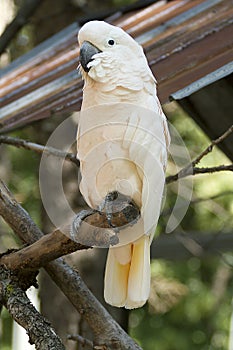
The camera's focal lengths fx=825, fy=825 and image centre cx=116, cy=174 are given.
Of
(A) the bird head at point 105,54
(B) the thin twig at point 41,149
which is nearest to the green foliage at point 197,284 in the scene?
(B) the thin twig at point 41,149

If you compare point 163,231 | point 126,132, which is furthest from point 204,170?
point 163,231

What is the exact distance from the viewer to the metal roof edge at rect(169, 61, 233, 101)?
288 cm

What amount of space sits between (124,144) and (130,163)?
7cm

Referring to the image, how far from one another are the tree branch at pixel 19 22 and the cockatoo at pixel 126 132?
7.48ft

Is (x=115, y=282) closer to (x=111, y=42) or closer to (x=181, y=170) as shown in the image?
(x=181, y=170)

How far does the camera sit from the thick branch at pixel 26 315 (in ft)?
8.76

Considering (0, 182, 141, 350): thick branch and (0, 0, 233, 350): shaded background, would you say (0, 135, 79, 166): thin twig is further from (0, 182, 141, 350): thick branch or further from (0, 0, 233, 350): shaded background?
(0, 0, 233, 350): shaded background

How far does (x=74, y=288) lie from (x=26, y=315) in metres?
0.36

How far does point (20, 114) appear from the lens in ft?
11.8

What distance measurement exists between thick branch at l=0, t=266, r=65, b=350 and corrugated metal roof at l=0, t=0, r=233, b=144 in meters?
0.80

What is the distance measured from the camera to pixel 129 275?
2.74 m

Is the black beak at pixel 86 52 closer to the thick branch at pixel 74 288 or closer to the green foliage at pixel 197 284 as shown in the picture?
the thick branch at pixel 74 288

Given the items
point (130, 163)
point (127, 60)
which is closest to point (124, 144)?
point (130, 163)

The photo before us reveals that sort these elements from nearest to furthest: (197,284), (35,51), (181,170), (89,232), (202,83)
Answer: (89,232) < (202,83) < (181,170) < (35,51) < (197,284)
